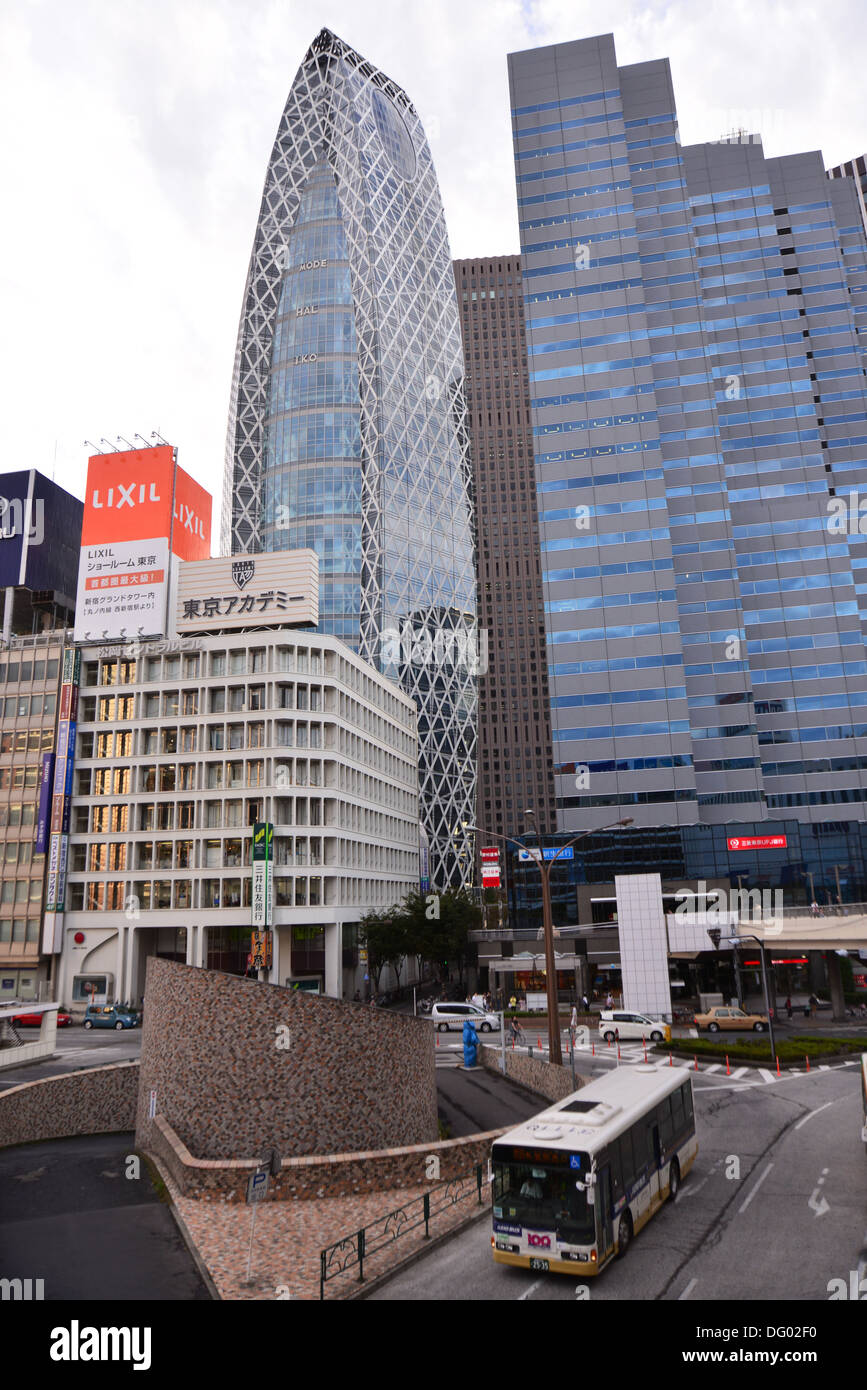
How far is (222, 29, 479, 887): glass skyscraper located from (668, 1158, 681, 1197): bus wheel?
101 m

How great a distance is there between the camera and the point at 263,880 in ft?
211

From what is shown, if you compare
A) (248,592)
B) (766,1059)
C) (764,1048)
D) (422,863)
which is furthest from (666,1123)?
(422,863)

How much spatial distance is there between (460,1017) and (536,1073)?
22201 millimetres

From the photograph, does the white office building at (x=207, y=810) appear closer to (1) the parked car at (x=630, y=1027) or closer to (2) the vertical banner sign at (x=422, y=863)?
(2) the vertical banner sign at (x=422, y=863)

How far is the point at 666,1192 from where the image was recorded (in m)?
18.2

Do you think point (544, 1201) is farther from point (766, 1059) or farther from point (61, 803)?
point (61, 803)

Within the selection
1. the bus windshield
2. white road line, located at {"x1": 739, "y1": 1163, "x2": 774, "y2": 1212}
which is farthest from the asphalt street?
white road line, located at {"x1": 739, "y1": 1163, "x2": 774, "y2": 1212}

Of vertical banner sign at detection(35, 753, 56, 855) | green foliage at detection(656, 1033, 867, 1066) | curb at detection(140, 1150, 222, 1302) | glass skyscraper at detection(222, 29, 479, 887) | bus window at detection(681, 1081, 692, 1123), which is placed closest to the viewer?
curb at detection(140, 1150, 222, 1302)

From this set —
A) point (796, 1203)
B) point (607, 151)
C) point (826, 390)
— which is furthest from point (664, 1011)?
point (607, 151)

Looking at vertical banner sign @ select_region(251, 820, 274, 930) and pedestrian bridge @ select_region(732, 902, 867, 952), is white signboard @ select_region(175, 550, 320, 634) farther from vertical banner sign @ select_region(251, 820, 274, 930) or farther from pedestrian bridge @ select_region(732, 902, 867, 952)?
pedestrian bridge @ select_region(732, 902, 867, 952)

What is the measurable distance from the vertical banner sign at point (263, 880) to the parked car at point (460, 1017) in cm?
1574

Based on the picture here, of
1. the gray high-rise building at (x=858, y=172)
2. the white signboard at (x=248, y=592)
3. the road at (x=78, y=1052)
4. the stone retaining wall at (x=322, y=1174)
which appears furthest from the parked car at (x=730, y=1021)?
the gray high-rise building at (x=858, y=172)

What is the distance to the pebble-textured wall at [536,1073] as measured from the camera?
27.6 m

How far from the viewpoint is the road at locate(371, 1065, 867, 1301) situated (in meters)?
14.0
